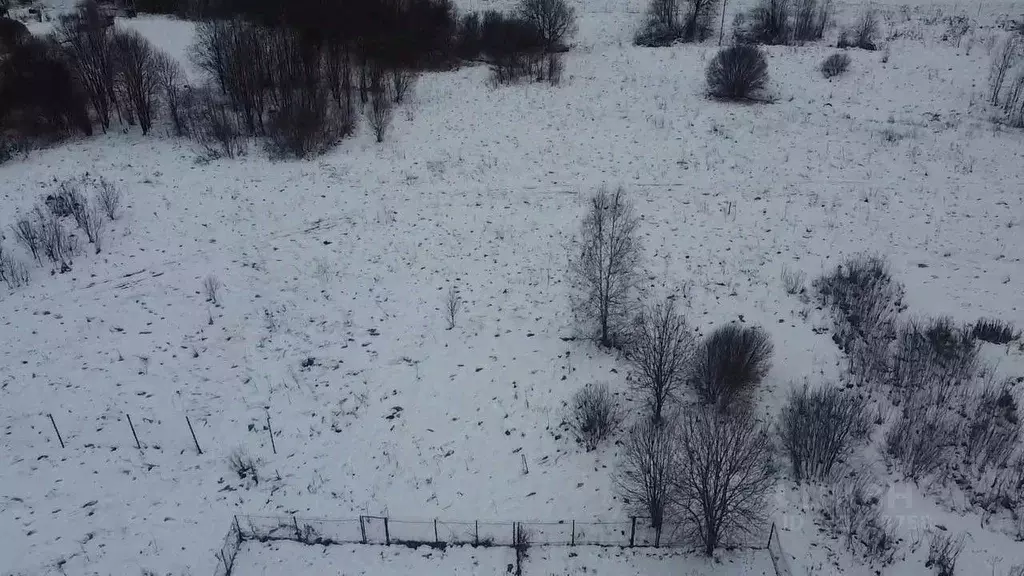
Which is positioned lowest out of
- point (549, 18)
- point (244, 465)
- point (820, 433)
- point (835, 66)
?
point (244, 465)

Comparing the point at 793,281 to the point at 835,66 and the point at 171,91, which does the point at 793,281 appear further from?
the point at 171,91

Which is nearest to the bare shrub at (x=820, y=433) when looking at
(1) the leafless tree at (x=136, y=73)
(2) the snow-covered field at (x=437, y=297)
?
(2) the snow-covered field at (x=437, y=297)

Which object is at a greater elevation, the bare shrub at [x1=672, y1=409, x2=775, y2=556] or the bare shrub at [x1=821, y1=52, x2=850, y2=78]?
the bare shrub at [x1=821, y1=52, x2=850, y2=78]

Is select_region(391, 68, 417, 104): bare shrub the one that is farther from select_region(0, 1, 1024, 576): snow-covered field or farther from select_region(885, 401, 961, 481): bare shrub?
select_region(885, 401, 961, 481): bare shrub

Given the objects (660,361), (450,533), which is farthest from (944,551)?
(450,533)

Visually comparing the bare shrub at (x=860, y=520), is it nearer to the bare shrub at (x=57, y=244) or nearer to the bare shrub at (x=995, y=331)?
the bare shrub at (x=995, y=331)

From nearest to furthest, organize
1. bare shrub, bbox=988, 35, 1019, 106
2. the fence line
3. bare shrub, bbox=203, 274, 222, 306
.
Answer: the fence line, bare shrub, bbox=203, 274, 222, 306, bare shrub, bbox=988, 35, 1019, 106

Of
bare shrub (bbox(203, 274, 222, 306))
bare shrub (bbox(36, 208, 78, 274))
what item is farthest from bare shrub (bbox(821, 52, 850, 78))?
bare shrub (bbox(36, 208, 78, 274))

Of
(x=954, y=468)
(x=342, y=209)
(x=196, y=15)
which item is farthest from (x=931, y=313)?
(x=196, y=15)

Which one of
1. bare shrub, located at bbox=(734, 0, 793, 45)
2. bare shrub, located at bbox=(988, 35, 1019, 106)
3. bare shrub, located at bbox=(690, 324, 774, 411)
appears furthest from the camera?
bare shrub, located at bbox=(734, 0, 793, 45)
